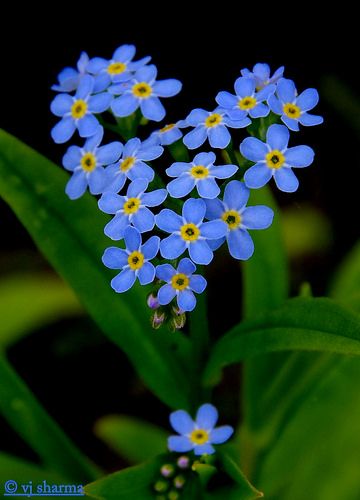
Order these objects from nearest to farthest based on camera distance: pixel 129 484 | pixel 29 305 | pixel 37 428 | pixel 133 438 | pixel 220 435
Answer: pixel 129 484
pixel 220 435
pixel 37 428
pixel 133 438
pixel 29 305

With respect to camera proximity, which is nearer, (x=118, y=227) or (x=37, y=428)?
(x=118, y=227)

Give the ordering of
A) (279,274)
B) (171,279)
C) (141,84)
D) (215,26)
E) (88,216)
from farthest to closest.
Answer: (215,26) < (279,274) < (88,216) < (141,84) < (171,279)

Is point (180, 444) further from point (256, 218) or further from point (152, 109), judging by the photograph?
point (152, 109)

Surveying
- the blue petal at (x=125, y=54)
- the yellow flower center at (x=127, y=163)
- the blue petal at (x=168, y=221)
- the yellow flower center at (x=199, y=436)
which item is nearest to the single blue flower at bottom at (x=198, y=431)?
the yellow flower center at (x=199, y=436)

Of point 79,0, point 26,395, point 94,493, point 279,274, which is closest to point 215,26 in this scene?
point 79,0

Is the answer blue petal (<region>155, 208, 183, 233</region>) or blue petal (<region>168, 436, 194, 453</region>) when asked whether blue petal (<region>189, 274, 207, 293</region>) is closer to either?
blue petal (<region>155, 208, 183, 233</region>)

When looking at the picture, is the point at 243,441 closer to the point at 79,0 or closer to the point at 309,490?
the point at 309,490

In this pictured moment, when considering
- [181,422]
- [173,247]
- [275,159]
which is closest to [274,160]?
[275,159]
